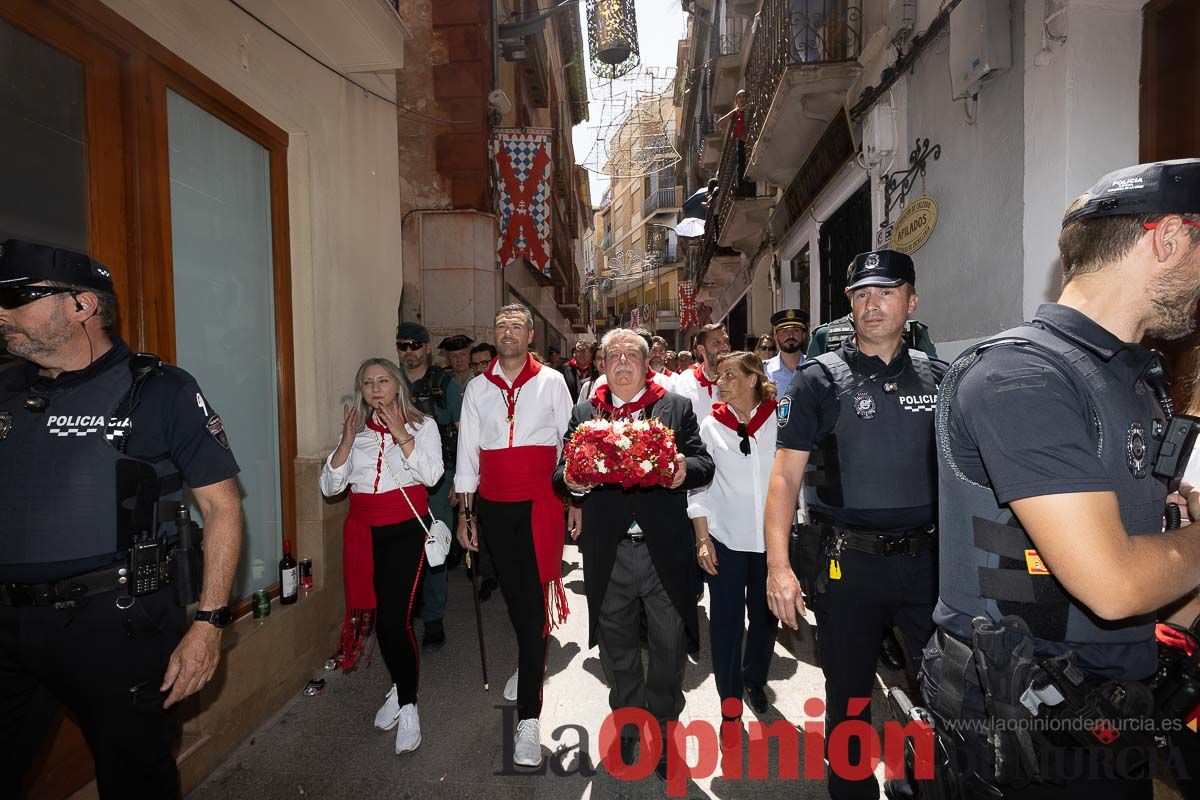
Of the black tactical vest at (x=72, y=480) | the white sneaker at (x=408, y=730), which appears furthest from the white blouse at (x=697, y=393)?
the black tactical vest at (x=72, y=480)

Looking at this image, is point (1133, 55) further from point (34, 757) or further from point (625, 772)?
point (34, 757)

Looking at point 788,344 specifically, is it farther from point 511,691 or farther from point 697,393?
point 511,691

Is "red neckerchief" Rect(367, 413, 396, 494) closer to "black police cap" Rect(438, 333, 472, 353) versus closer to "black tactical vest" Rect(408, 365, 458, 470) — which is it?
"black tactical vest" Rect(408, 365, 458, 470)

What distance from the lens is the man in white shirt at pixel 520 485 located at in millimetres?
3488

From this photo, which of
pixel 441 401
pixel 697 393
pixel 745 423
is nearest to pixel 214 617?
pixel 745 423

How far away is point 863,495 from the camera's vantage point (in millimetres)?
2619

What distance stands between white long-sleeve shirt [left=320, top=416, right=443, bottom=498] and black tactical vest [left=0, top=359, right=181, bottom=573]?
60.7 inches

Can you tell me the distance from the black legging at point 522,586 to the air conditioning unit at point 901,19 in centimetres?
539

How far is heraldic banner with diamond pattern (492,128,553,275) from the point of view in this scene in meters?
11.3

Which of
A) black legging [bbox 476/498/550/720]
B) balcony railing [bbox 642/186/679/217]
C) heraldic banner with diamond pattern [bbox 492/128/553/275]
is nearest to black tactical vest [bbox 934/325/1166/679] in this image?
black legging [bbox 476/498/550/720]

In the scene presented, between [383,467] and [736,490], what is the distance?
2.22 meters

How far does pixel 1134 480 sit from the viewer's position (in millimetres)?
1555

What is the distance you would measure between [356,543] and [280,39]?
12.7 ft

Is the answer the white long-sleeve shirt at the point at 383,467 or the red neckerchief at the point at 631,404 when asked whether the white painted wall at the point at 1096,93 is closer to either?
the red neckerchief at the point at 631,404
